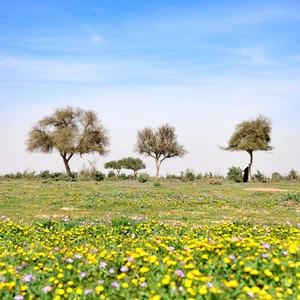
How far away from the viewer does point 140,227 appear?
827 centimetres

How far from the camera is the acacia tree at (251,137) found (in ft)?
153

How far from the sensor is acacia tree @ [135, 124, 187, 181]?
2056 inches

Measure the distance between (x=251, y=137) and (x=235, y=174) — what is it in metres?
6.36

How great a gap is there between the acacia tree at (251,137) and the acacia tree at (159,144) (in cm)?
699

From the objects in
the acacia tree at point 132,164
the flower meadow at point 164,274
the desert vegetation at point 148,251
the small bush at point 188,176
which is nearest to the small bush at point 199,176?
the small bush at point 188,176

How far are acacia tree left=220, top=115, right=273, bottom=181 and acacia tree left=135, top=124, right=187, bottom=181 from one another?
6.99 metres

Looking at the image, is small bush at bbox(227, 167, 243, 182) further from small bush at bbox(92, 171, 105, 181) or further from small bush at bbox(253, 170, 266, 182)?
small bush at bbox(92, 171, 105, 181)

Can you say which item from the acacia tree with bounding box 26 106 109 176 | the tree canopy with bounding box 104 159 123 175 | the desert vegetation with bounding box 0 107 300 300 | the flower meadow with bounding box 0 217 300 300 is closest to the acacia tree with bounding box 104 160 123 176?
the tree canopy with bounding box 104 159 123 175

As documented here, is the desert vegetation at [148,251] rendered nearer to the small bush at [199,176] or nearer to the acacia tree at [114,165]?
the small bush at [199,176]

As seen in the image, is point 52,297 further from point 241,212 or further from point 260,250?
point 241,212

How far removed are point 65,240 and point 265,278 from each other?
4857mm

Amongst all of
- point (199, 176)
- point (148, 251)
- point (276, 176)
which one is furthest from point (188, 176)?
point (148, 251)

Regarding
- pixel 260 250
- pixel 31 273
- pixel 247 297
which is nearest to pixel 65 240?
pixel 31 273

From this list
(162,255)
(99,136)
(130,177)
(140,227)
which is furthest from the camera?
(99,136)
